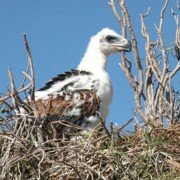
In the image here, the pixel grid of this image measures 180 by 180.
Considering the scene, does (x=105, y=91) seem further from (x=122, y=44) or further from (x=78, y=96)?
(x=122, y=44)

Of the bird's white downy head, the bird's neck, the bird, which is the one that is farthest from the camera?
the bird's white downy head

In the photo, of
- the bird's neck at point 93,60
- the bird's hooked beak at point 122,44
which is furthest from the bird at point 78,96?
the bird's hooked beak at point 122,44

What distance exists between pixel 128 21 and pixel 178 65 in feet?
3.45

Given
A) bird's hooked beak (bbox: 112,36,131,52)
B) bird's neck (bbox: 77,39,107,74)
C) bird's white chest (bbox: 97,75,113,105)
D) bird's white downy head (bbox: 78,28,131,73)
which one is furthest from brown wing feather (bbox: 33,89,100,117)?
bird's hooked beak (bbox: 112,36,131,52)

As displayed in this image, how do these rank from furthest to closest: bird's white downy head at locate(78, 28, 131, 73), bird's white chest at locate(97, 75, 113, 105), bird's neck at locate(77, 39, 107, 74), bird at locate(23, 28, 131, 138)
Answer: bird's white downy head at locate(78, 28, 131, 73)
bird's neck at locate(77, 39, 107, 74)
bird's white chest at locate(97, 75, 113, 105)
bird at locate(23, 28, 131, 138)

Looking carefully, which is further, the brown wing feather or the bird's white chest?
the bird's white chest

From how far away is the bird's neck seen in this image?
8.91m

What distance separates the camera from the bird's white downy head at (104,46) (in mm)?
9344

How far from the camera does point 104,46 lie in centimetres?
955

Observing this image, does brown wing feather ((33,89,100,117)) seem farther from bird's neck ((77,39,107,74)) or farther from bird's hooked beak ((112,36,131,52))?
bird's hooked beak ((112,36,131,52))

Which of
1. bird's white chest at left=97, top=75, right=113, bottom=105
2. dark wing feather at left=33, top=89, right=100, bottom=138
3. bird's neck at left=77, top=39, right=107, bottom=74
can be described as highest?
bird's neck at left=77, top=39, right=107, bottom=74

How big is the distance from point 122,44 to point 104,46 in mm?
269

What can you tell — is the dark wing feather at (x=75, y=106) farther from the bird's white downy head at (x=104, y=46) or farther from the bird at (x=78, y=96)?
the bird's white downy head at (x=104, y=46)

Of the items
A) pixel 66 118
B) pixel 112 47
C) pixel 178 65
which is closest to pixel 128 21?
pixel 112 47
